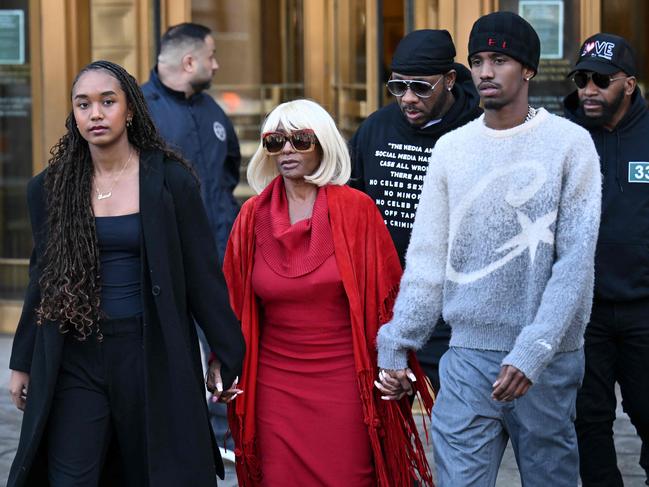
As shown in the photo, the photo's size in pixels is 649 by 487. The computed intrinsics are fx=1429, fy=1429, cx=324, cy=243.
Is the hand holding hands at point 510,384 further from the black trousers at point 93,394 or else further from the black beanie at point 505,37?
the black trousers at point 93,394

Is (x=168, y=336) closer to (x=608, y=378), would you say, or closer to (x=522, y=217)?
(x=522, y=217)

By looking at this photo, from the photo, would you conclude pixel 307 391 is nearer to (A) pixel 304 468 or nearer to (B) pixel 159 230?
(A) pixel 304 468

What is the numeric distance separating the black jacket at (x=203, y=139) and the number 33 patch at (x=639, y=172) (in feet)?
7.97

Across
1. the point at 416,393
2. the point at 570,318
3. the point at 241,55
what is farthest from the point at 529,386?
the point at 241,55

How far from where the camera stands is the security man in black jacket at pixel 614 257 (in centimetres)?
525

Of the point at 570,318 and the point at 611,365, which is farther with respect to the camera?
the point at 611,365

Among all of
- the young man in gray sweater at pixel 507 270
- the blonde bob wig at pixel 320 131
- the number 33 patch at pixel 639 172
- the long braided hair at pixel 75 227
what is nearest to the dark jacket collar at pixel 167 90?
the blonde bob wig at pixel 320 131

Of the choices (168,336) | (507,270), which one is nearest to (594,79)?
(507,270)

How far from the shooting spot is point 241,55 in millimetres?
9297

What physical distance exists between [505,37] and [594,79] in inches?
46.3

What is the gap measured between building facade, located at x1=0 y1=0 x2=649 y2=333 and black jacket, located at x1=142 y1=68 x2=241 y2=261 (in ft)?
5.53

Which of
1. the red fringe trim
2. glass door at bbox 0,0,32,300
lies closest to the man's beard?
the red fringe trim

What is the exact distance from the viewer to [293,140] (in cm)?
486

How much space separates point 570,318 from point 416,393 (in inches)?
36.9
